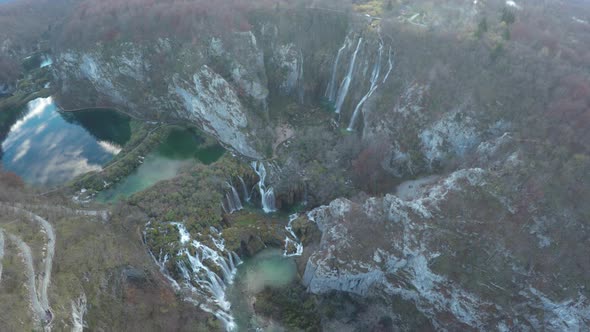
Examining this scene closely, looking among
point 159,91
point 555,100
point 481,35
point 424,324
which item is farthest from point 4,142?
point 555,100

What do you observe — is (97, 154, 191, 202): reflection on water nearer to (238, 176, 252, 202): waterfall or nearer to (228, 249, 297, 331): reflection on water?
(238, 176, 252, 202): waterfall

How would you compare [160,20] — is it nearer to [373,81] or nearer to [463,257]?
[373,81]

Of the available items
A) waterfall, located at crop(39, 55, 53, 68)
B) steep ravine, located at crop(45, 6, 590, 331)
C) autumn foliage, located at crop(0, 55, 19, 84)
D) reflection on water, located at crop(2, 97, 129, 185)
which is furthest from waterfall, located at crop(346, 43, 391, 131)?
waterfall, located at crop(39, 55, 53, 68)

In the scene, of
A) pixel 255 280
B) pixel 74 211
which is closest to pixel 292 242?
pixel 255 280

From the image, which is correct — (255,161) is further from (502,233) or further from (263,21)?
(502,233)

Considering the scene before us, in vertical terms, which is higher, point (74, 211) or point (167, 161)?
point (74, 211)
